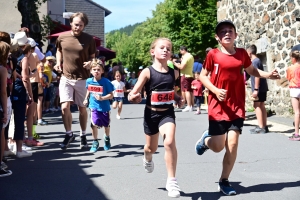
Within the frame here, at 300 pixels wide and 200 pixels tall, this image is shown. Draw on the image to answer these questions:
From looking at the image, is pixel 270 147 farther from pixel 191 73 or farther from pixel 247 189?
pixel 191 73

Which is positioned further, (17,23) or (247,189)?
(17,23)

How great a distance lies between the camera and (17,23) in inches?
1443

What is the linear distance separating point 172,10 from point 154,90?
35.6 m

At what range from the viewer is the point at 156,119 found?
20.7ft

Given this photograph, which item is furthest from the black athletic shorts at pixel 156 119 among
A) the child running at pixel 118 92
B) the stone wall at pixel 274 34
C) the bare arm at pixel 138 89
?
the child running at pixel 118 92

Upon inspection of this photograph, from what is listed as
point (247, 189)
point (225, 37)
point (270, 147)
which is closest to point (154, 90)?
point (225, 37)

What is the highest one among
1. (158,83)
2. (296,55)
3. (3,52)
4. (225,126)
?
(296,55)

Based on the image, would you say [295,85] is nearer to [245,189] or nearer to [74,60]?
[74,60]

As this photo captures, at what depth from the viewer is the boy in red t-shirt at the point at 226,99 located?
20.2 ft

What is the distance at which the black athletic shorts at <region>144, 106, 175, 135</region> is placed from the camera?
628cm

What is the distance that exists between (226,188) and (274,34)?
33.0 feet

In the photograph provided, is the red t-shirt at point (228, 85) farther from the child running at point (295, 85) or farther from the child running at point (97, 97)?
the child running at point (295, 85)

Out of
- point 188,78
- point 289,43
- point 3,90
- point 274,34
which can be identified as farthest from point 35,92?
point 188,78

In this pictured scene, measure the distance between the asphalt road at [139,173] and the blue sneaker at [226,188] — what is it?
0.06 m
